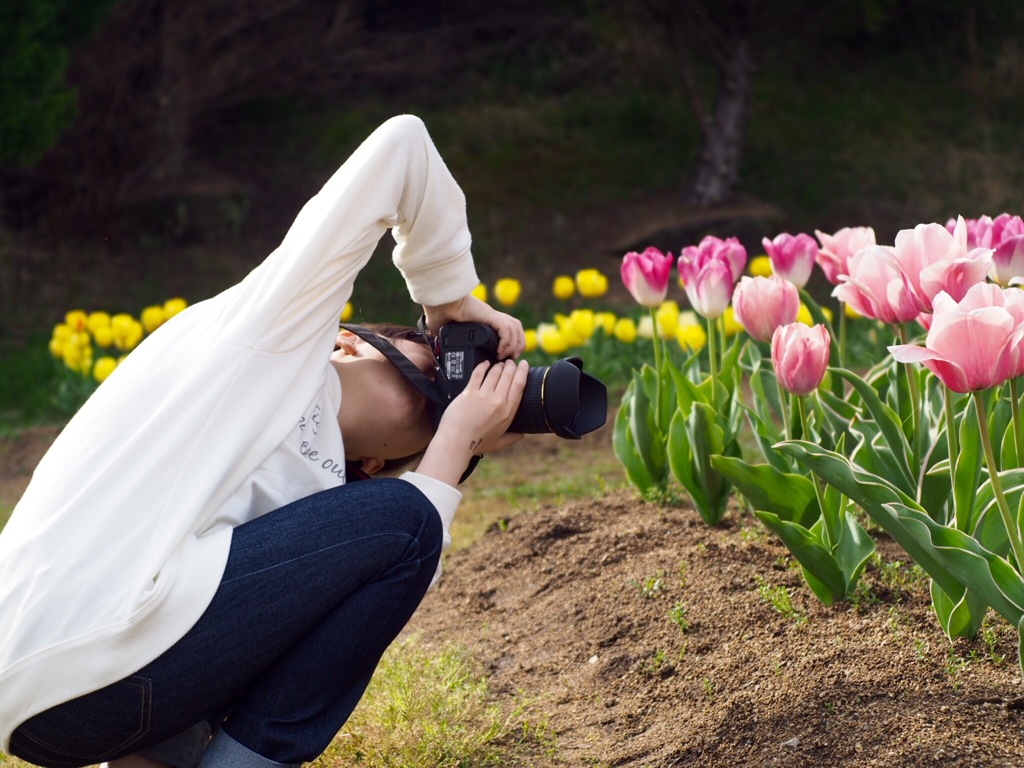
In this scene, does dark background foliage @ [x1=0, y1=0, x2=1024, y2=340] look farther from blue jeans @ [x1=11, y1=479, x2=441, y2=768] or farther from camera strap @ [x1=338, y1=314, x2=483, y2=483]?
blue jeans @ [x1=11, y1=479, x2=441, y2=768]

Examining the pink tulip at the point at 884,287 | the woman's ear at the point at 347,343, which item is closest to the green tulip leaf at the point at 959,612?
the pink tulip at the point at 884,287

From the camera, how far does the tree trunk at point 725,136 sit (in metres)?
7.32

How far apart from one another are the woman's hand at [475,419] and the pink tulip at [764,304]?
1.79 feet

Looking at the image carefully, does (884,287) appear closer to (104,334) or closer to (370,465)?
(370,465)

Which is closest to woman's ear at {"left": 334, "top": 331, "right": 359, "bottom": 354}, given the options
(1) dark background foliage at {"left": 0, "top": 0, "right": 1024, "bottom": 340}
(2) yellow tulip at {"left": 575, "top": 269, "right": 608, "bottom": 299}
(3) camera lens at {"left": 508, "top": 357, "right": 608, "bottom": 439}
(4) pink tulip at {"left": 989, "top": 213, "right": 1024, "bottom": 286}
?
(3) camera lens at {"left": 508, "top": 357, "right": 608, "bottom": 439}

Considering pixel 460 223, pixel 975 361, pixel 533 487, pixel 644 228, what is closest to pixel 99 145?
pixel 644 228

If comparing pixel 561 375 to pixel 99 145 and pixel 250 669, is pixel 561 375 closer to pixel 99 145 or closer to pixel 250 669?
pixel 250 669

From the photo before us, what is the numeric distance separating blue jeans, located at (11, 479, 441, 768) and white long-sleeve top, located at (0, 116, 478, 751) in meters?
0.04

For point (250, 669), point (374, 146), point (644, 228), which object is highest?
point (374, 146)

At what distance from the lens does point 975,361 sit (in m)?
1.53

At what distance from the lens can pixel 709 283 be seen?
2504mm

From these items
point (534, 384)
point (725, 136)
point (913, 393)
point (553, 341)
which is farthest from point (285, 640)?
point (725, 136)

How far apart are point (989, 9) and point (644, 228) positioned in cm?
407

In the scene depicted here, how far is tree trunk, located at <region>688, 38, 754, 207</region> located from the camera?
7.32m
